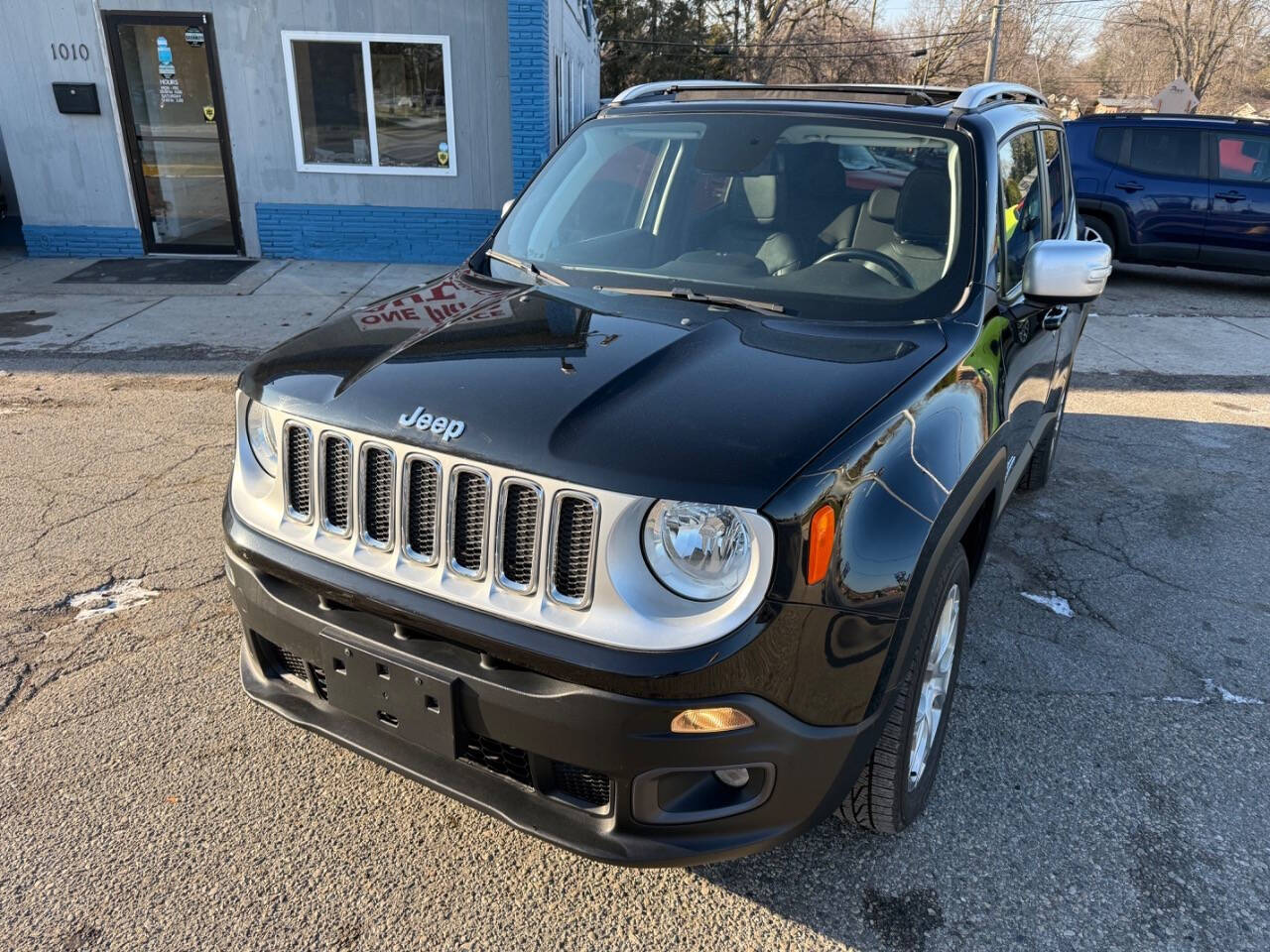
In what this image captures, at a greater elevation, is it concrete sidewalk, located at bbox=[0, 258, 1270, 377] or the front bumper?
the front bumper

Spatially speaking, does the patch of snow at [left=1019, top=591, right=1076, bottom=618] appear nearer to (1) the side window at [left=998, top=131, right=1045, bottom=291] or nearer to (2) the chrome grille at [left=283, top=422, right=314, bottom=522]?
(1) the side window at [left=998, top=131, right=1045, bottom=291]

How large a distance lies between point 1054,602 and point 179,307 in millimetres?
7786

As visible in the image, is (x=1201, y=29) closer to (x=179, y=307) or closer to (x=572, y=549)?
(x=179, y=307)

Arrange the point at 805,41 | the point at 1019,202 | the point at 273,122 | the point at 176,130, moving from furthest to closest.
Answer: the point at 805,41 < the point at 176,130 < the point at 273,122 < the point at 1019,202

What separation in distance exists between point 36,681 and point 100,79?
29.8 ft

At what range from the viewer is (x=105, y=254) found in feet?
34.4

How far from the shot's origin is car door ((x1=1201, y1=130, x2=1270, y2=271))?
410 inches

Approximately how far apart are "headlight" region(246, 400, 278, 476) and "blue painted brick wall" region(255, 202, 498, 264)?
827 centimetres

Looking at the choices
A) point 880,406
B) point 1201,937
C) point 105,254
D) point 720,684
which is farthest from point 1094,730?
point 105,254

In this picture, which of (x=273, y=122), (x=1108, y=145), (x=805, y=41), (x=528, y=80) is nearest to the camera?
(x=528, y=80)

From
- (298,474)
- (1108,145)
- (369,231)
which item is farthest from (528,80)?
(298,474)

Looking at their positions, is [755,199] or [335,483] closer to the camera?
[335,483]

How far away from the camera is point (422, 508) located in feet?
6.98

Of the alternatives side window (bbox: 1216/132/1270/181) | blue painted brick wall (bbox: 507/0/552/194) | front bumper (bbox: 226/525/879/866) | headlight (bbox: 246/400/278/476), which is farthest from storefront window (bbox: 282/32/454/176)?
front bumper (bbox: 226/525/879/866)
